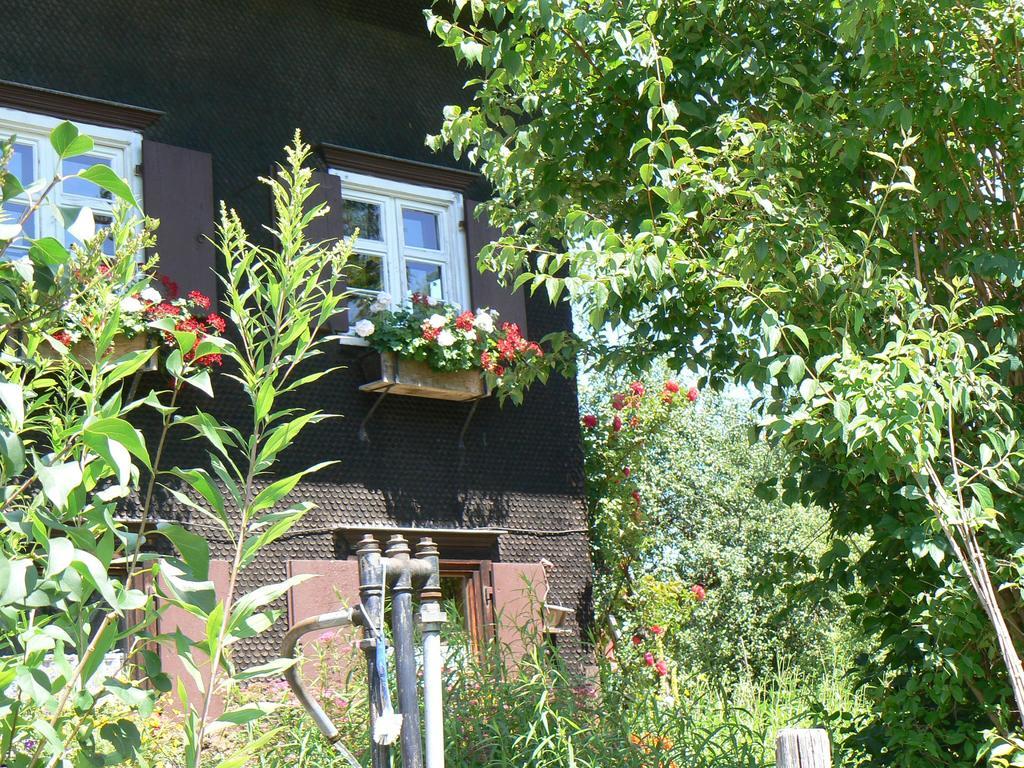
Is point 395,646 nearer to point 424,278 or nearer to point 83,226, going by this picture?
point 83,226

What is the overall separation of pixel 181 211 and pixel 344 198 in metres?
1.35

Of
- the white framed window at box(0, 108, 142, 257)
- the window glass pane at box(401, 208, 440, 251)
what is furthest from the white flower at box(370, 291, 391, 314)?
the white framed window at box(0, 108, 142, 257)

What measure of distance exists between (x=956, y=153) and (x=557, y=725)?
285 cm

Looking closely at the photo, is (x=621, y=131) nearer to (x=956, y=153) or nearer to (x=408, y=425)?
(x=956, y=153)

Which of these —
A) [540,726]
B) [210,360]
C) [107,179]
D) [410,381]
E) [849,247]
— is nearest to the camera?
[107,179]

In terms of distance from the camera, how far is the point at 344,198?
854cm

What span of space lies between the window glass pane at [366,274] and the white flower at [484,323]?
823mm

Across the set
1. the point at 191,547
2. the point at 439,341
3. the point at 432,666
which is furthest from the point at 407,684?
the point at 439,341

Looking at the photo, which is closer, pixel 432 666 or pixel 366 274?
pixel 432 666

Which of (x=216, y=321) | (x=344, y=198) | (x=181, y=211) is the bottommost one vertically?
(x=216, y=321)

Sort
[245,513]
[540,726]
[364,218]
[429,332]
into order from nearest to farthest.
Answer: [245,513], [540,726], [429,332], [364,218]

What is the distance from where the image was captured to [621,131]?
5293 mm

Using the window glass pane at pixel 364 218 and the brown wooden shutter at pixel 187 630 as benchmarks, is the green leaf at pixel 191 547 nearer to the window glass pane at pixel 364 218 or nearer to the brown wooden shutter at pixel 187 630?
the brown wooden shutter at pixel 187 630

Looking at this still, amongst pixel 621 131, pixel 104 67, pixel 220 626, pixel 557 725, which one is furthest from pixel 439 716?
pixel 104 67
